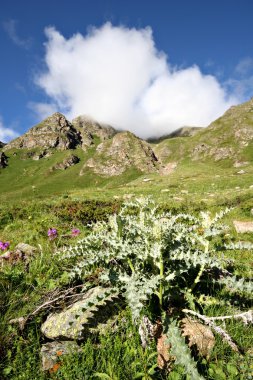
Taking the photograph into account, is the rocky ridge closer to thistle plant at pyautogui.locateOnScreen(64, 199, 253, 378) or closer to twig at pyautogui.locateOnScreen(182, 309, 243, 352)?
thistle plant at pyautogui.locateOnScreen(64, 199, 253, 378)

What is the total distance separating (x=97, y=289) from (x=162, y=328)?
1357mm

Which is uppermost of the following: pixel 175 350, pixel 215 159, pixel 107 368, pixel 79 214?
pixel 215 159

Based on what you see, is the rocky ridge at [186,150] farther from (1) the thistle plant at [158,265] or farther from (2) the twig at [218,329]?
(2) the twig at [218,329]

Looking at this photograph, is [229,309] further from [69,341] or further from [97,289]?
[69,341]

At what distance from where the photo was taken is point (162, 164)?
130875 mm

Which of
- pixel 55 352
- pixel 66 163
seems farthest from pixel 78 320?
pixel 66 163

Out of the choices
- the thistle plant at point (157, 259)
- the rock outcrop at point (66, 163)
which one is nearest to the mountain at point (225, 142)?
the rock outcrop at point (66, 163)

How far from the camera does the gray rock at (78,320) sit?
4.07 metres

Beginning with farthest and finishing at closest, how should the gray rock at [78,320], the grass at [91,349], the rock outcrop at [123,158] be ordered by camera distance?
the rock outcrop at [123,158] < the gray rock at [78,320] < the grass at [91,349]

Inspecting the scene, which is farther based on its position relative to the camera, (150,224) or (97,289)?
(150,224)

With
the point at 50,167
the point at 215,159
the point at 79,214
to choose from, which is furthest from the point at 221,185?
the point at 50,167

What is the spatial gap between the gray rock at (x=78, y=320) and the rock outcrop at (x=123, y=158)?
12515cm

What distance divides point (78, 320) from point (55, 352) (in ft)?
1.69

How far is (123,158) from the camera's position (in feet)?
457
